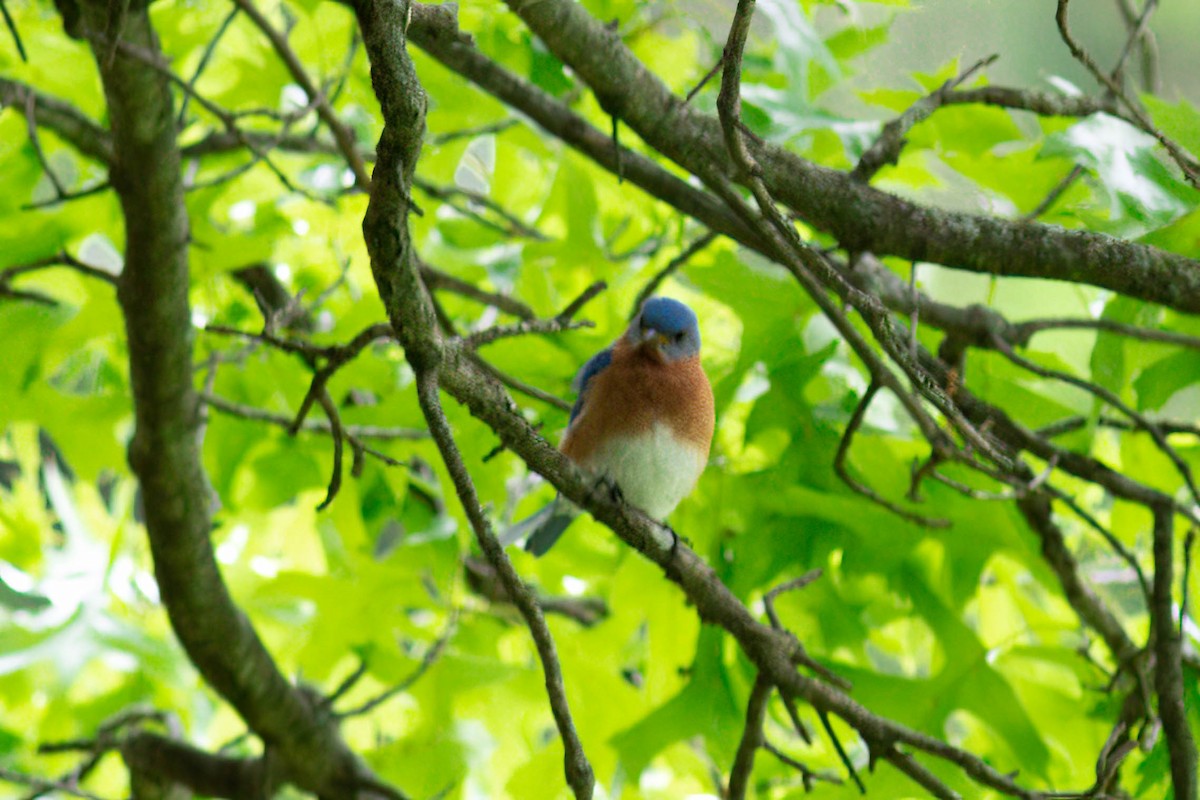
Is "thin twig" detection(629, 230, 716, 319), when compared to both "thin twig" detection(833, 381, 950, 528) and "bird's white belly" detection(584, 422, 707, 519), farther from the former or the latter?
"thin twig" detection(833, 381, 950, 528)

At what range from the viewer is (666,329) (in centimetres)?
279

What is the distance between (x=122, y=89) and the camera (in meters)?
2.36

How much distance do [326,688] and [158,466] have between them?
5.50 feet

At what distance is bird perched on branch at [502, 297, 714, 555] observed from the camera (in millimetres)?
2734

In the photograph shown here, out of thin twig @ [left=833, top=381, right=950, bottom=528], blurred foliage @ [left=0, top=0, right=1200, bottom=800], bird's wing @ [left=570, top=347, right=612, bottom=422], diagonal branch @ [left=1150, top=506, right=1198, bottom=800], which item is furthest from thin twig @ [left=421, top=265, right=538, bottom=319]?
diagonal branch @ [left=1150, top=506, right=1198, bottom=800]

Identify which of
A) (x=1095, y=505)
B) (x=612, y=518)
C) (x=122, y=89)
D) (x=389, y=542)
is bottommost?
(x=1095, y=505)

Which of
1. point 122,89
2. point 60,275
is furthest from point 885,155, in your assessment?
point 60,275

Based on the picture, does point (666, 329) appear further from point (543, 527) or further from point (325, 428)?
point (325, 428)

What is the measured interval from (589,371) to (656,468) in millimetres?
321

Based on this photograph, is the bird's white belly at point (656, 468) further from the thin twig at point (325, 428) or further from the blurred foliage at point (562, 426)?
the thin twig at point (325, 428)

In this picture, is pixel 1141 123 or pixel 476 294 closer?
pixel 1141 123

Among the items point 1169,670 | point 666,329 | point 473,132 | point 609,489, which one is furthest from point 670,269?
point 1169,670

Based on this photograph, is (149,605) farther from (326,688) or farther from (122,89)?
(122,89)

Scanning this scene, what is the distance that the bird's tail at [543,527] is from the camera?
299cm
